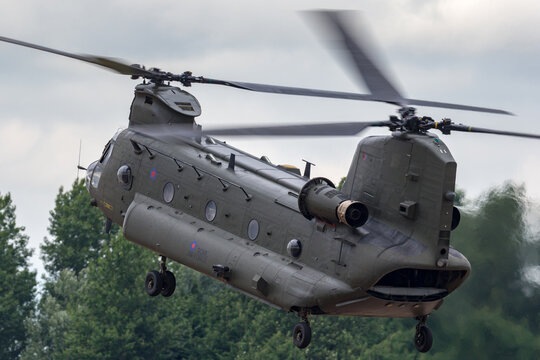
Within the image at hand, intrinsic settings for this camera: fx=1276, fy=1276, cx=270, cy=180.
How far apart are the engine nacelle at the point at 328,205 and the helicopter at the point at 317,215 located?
0.04 metres

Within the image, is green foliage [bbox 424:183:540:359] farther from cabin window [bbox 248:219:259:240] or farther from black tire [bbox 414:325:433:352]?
cabin window [bbox 248:219:259:240]

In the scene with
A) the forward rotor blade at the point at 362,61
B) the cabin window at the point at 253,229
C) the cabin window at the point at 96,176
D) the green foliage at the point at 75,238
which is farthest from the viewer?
the green foliage at the point at 75,238

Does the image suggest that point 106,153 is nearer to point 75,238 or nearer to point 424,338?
point 424,338

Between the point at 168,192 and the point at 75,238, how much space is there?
233ft

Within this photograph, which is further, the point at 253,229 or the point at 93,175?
the point at 93,175

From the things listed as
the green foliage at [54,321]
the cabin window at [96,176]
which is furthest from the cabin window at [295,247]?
the green foliage at [54,321]

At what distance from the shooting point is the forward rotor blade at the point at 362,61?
109 feet

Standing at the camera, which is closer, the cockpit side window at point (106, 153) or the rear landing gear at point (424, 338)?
the rear landing gear at point (424, 338)

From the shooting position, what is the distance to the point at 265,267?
3666 centimetres

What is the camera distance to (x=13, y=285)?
104m

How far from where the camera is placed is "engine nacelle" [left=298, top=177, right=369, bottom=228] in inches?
1357

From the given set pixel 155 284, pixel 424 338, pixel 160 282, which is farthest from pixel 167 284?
pixel 424 338

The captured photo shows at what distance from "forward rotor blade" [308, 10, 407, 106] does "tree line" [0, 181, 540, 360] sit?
A: 19.9 metres

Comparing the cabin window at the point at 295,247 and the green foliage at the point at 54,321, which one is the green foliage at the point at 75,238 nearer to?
the green foliage at the point at 54,321
